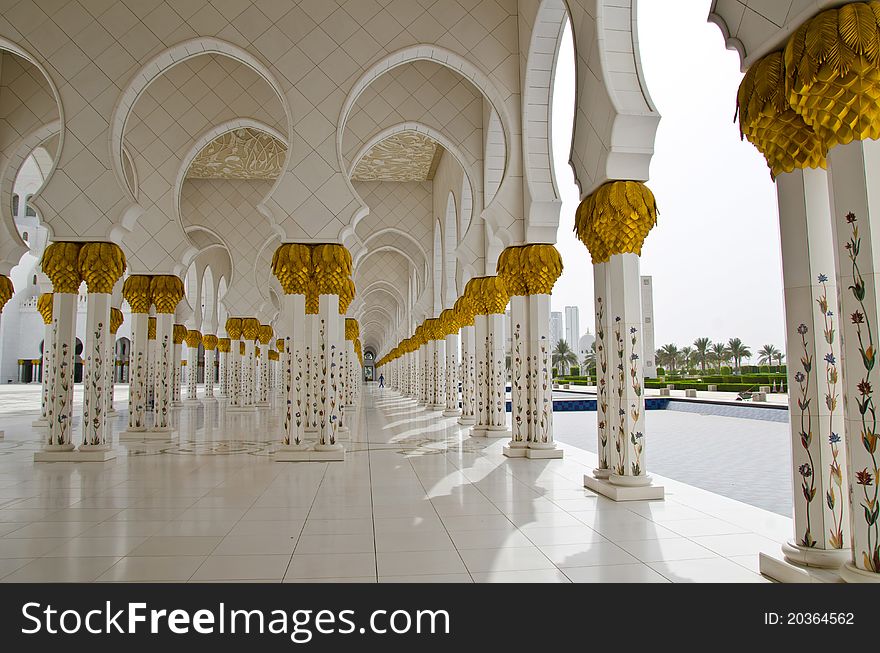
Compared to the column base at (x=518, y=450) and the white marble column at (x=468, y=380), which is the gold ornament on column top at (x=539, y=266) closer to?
the column base at (x=518, y=450)

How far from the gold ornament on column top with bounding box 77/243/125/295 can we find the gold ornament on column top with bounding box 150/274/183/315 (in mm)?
2310

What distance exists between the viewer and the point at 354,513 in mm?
3977

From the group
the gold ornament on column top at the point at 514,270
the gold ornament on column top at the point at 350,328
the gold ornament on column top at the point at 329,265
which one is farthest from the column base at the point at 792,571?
the gold ornament on column top at the point at 350,328

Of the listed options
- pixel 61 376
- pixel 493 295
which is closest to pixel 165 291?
pixel 61 376

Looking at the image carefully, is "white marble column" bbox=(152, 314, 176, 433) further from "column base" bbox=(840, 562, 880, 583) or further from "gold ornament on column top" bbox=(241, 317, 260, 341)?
"column base" bbox=(840, 562, 880, 583)

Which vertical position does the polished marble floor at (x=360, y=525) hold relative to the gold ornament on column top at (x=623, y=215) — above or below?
below

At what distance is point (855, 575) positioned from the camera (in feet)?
7.41

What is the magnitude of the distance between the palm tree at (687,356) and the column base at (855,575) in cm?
4553

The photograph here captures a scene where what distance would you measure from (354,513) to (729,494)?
10.2 ft

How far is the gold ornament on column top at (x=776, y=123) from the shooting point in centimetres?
260

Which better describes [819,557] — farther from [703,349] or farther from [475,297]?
[703,349]

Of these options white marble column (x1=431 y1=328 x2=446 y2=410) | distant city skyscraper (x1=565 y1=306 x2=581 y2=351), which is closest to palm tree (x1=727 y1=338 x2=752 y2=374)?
white marble column (x1=431 y1=328 x2=446 y2=410)

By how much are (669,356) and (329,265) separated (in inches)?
1713
